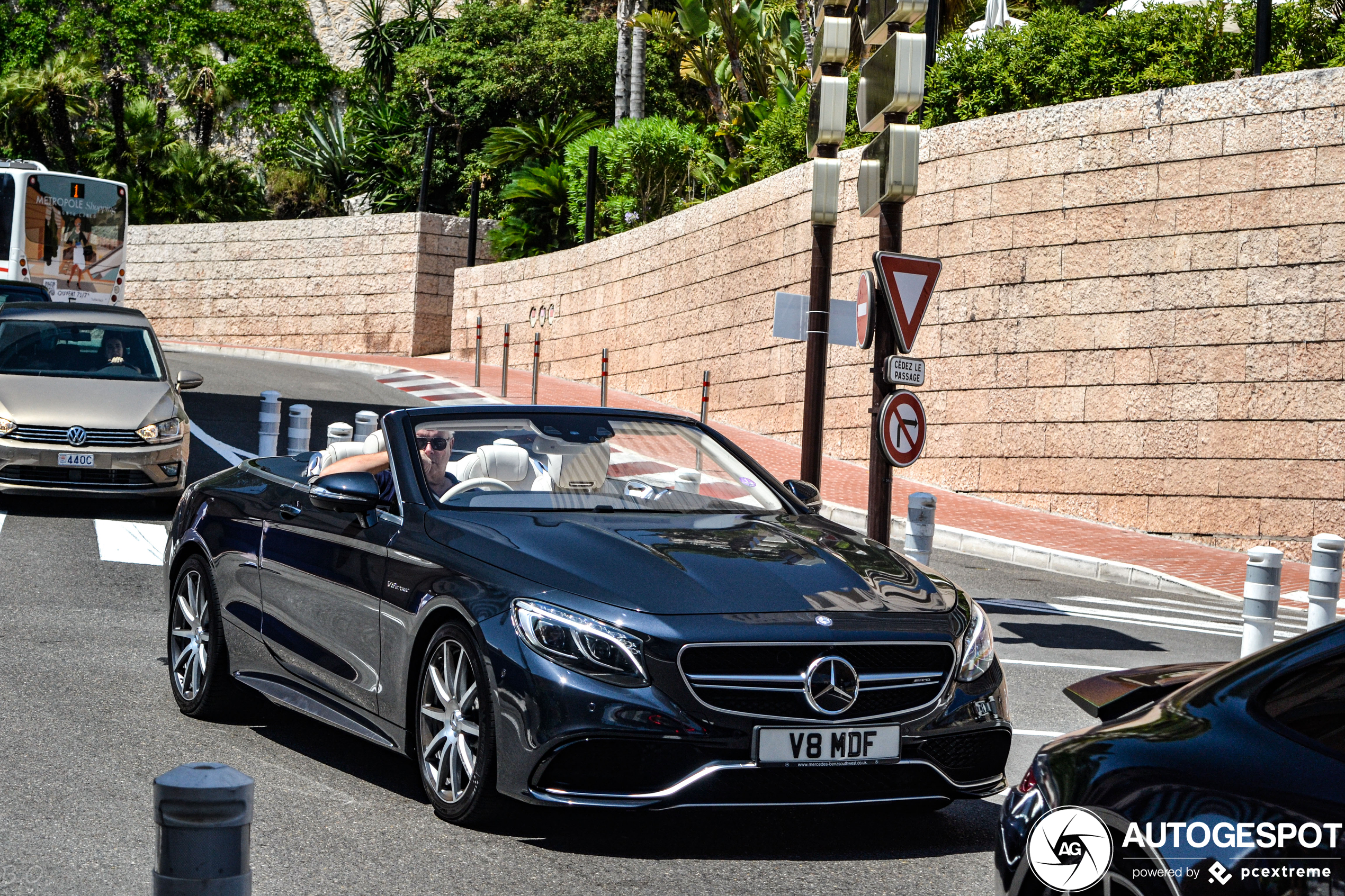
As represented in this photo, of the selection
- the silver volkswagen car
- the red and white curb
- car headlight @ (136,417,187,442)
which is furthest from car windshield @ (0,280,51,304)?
the red and white curb

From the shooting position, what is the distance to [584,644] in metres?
4.35

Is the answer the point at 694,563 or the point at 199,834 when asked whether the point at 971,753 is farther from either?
the point at 199,834

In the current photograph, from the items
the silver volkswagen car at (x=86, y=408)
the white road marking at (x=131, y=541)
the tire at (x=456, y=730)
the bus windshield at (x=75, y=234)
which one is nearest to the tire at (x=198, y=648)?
the tire at (x=456, y=730)

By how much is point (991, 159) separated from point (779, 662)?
51.3 feet

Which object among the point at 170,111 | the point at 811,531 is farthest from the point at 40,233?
the point at 170,111

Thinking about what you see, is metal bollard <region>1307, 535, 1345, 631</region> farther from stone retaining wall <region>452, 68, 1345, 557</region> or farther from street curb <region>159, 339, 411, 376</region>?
street curb <region>159, 339, 411, 376</region>

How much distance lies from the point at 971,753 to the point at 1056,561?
1001cm

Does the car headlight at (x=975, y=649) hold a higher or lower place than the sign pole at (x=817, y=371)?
lower

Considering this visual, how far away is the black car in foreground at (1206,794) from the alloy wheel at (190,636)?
405 cm

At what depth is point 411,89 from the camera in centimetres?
4472

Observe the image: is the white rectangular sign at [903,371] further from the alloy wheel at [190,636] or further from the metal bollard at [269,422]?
the metal bollard at [269,422]

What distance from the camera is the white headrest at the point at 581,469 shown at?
5629 mm

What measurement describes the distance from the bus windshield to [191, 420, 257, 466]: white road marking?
1070 centimetres

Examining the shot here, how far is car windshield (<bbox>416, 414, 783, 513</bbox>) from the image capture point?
5.45m
